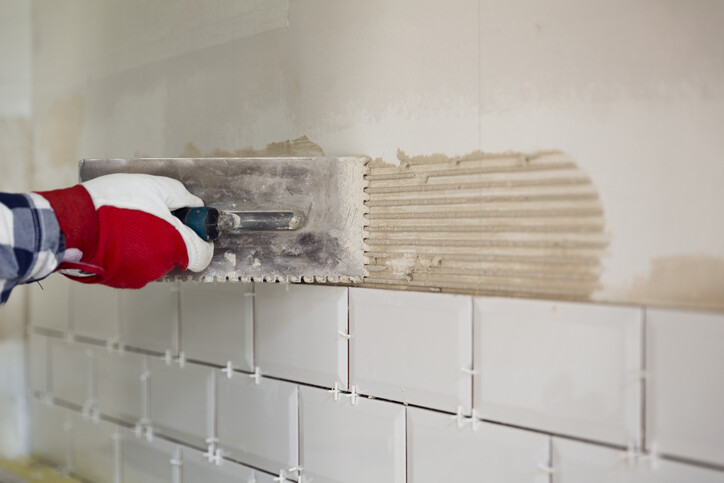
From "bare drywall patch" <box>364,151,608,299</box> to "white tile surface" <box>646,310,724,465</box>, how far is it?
0.19 metres

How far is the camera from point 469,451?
66.0 inches

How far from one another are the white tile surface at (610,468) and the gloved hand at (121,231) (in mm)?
1012

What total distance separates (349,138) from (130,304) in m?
1.41

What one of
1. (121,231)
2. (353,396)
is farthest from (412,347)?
(121,231)

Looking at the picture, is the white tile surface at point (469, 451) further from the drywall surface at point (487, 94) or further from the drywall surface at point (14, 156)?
the drywall surface at point (14, 156)

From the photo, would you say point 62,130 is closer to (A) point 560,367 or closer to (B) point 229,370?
(B) point 229,370

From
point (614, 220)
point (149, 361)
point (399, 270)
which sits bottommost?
point (149, 361)

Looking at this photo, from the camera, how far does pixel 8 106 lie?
3.51m

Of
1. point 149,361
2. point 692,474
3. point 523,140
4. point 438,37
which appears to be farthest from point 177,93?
point 692,474

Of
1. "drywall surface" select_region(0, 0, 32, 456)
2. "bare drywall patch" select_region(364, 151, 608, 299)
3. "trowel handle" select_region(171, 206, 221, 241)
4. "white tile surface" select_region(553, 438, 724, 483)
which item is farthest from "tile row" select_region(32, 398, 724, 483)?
"drywall surface" select_region(0, 0, 32, 456)

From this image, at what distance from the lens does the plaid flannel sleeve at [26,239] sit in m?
1.34

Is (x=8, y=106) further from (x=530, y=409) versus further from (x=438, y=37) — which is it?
(x=530, y=409)

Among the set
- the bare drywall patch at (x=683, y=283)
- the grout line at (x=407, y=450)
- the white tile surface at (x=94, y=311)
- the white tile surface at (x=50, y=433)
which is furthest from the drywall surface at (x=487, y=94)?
the white tile surface at (x=50, y=433)

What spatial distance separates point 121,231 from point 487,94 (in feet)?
3.06
